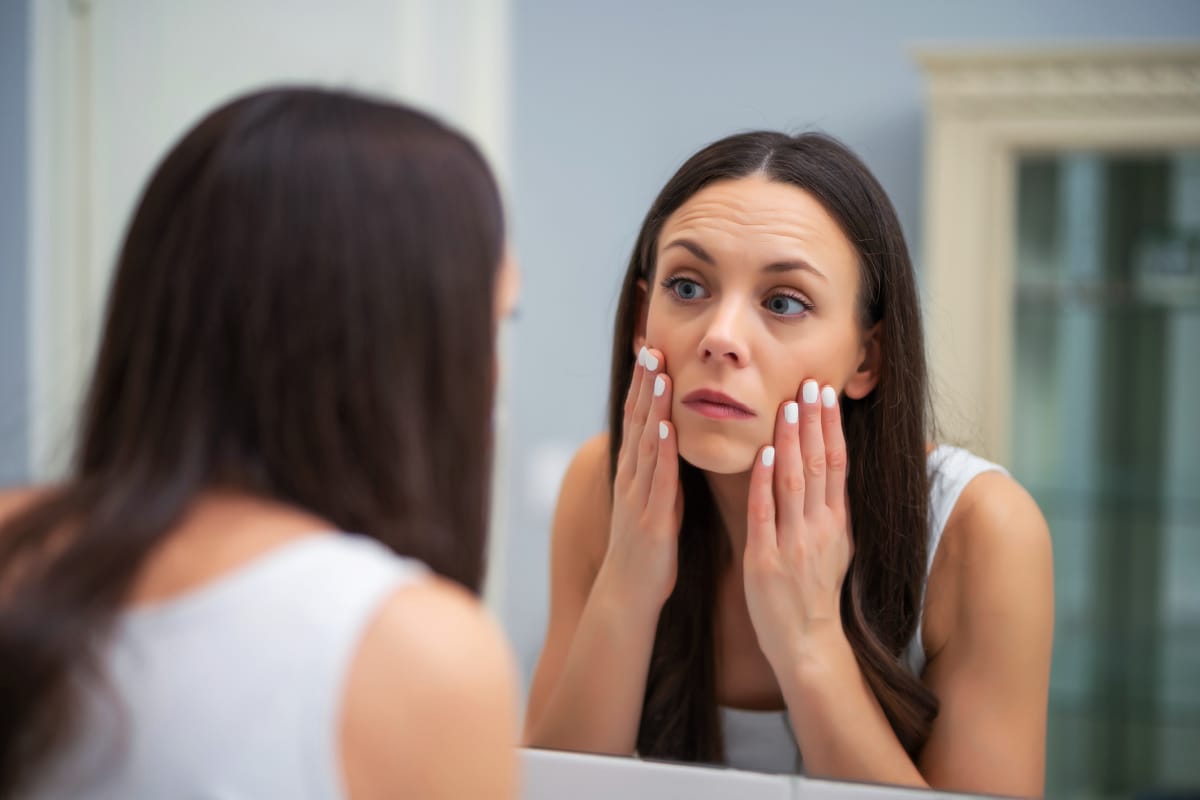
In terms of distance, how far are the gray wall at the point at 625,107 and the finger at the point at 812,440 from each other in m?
0.22

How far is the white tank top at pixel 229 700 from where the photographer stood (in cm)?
27

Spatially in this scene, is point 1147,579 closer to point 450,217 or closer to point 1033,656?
point 1033,656

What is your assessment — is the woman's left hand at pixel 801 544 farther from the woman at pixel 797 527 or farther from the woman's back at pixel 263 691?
the woman's back at pixel 263 691

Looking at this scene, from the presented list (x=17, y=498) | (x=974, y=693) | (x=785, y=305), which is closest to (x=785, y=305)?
(x=785, y=305)

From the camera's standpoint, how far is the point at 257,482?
0.31 meters

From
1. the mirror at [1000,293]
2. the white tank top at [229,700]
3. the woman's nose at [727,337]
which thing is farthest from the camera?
the mirror at [1000,293]

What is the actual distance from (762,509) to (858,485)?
2.5 inches

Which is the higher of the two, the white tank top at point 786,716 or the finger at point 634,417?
the finger at point 634,417

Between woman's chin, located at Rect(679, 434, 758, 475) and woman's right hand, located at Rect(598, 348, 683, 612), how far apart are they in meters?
0.02

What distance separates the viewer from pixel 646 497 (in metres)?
0.53

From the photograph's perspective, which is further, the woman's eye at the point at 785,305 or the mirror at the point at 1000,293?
the mirror at the point at 1000,293

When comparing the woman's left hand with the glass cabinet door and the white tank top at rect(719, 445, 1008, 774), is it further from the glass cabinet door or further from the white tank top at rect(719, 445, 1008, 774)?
the glass cabinet door

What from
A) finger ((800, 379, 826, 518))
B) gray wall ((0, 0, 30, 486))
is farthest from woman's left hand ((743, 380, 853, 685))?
gray wall ((0, 0, 30, 486))

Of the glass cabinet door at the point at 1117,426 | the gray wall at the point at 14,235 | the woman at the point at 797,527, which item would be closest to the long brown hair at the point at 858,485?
the woman at the point at 797,527
